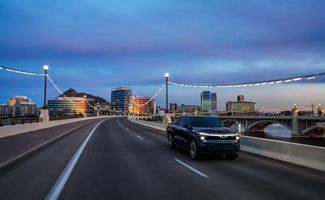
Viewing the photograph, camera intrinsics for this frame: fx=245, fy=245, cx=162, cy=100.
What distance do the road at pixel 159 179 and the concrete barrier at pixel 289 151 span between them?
0.40 m

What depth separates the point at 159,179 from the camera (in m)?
6.63

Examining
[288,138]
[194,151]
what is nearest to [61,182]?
[194,151]

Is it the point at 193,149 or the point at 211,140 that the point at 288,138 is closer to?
the point at 193,149

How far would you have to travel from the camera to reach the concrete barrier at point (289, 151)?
321 inches

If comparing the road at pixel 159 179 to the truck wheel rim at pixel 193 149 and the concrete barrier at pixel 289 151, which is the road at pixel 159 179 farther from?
the concrete barrier at pixel 289 151

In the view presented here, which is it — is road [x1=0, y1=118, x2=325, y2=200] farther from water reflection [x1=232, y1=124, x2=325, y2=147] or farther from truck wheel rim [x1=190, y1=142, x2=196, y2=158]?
water reflection [x1=232, y1=124, x2=325, y2=147]

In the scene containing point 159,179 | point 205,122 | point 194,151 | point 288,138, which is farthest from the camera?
point 288,138

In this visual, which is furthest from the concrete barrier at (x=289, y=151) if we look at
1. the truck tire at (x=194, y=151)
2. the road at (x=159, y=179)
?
the truck tire at (x=194, y=151)

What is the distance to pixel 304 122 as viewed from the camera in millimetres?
79125

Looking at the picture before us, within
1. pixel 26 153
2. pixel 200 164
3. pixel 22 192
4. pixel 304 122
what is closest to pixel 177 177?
pixel 200 164

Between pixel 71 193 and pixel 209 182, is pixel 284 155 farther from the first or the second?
pixel 71 193

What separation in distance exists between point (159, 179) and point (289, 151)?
18.9 feet

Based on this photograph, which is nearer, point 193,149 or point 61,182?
point 61,182

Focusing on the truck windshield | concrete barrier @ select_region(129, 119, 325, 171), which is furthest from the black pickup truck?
concrete barrier @ select_region(129, 119, 325, 171)
